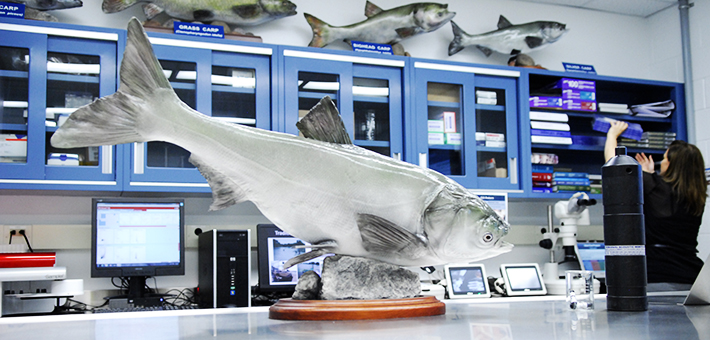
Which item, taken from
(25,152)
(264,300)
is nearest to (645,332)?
(264,300)

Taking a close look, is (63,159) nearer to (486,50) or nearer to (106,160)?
(106,160)

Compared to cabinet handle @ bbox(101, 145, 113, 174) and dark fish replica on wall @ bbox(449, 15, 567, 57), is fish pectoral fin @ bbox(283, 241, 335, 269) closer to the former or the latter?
cabinet handle @ bbox(101, 145, 113, 174)

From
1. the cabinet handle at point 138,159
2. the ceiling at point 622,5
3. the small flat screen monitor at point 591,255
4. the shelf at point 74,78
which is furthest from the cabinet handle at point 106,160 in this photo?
the ceiling at point 622,5

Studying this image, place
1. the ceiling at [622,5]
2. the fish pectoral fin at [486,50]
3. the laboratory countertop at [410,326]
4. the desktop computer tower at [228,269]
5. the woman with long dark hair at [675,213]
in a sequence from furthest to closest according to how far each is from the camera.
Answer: the ceiling at [622,5], the fish pectoral fin at [486,50], the woman with long dark hair at [675,213], the desktop computer tower at [228,269], the laboratory countertop at [410,326]

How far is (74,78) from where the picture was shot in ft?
9.40

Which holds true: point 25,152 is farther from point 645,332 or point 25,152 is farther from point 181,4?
point 645,332

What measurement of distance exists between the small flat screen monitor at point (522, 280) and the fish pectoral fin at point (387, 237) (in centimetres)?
256

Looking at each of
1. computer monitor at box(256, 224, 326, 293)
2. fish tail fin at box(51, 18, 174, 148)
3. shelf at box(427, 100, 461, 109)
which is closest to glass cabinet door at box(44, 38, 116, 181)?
computer monitor at box(256, 224, 326, 293)

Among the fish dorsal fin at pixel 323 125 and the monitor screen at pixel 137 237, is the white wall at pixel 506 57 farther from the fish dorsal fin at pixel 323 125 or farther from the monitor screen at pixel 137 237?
the fish dorsal fin at pixel 323 125

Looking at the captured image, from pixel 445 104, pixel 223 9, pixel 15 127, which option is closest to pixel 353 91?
pixel 445 104

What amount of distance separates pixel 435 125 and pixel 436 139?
0.28 feet

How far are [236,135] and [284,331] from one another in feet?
0.95

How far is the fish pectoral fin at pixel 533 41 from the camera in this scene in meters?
3.94

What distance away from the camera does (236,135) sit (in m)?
0.86
